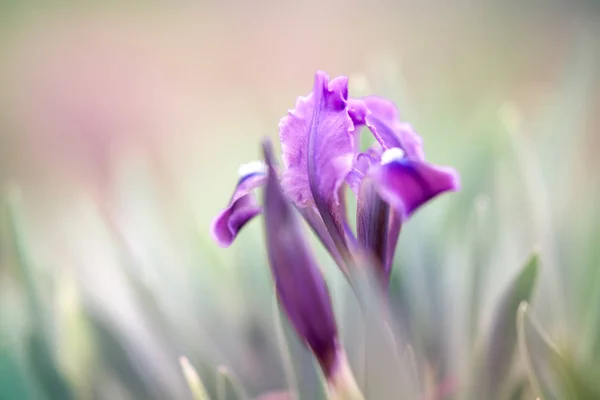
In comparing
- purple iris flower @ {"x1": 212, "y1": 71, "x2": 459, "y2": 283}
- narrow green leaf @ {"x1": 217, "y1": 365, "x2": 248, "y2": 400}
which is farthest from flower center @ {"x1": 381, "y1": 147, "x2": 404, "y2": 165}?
narrow green leaf @ {"x1": 217, "y1": 365, "x2": 248, "y2": 400}

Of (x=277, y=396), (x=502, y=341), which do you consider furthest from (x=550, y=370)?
(x=277, y=396)

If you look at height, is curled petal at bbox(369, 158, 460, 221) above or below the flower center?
below

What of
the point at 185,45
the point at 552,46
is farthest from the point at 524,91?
the point at 185,45

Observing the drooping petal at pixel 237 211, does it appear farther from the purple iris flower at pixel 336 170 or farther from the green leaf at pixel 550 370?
the green leaf at pixel 550 370

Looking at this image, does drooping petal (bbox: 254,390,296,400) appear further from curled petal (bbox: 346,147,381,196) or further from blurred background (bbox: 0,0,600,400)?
curled petal (bbox: 346,147,381,196)

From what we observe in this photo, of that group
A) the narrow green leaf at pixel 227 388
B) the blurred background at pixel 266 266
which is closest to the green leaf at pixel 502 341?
the blurred background at pixel 266 266

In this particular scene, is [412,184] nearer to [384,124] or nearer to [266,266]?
[384,124]

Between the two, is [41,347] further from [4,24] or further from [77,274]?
[4,24]
